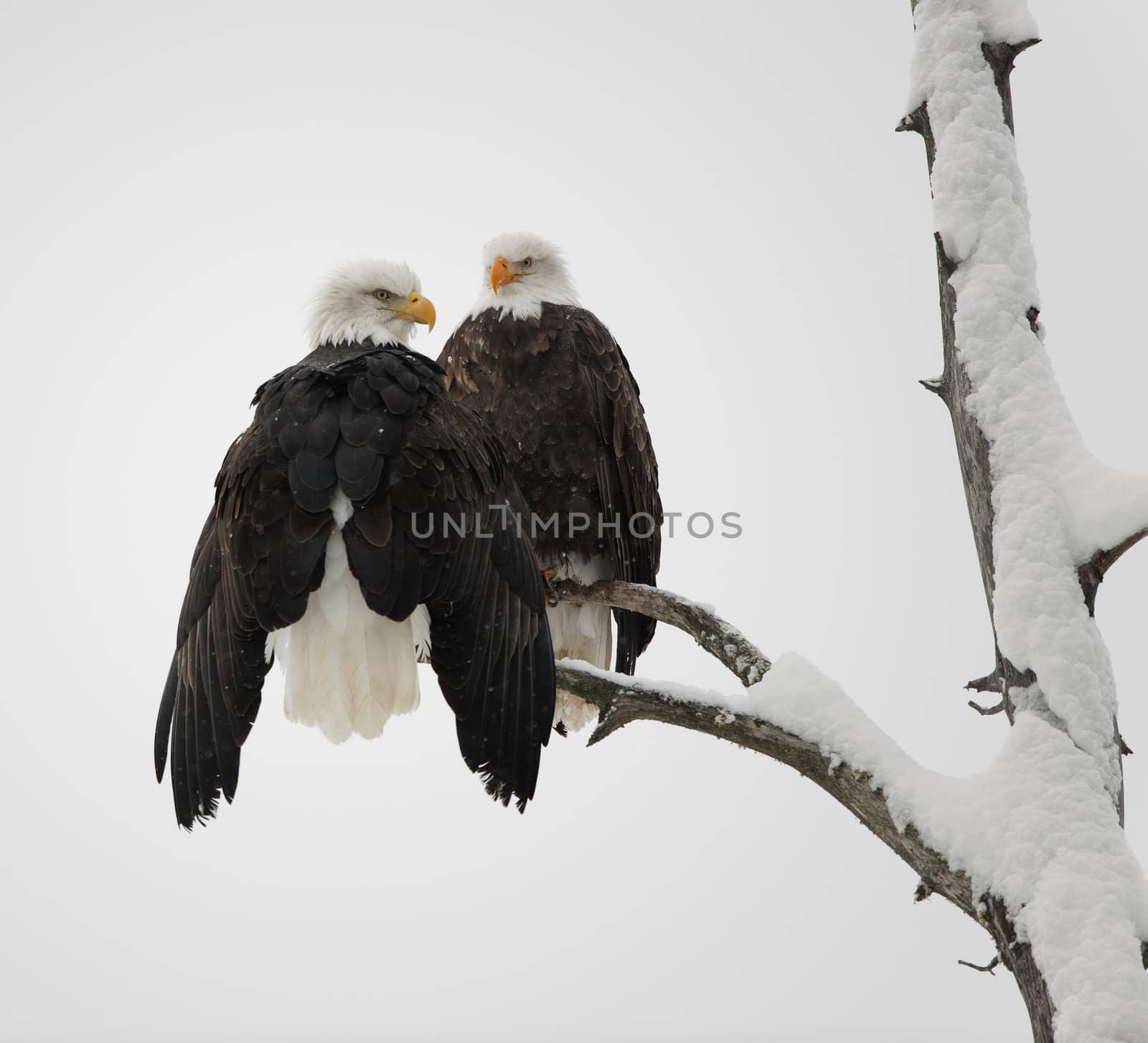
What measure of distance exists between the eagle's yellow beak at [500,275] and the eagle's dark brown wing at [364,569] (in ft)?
6.48

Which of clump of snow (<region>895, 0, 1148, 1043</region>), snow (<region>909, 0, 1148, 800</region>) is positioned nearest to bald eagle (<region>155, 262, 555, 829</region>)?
clump of snow (<region>895, 0, 1148, 1043</region>)

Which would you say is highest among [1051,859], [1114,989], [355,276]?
[355,276]

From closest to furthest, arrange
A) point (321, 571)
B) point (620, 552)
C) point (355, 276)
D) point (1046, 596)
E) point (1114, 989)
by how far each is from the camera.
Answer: point (1114, 989), point (1046, 596), point (321, 571), point (355, 276), point (620, 552)

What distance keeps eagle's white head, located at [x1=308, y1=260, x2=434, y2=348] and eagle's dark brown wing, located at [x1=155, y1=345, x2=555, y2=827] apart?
38.7 inches

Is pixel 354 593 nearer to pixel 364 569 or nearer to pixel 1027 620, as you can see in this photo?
pixel 364 569

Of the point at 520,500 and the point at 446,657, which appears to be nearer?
the point at 446,657

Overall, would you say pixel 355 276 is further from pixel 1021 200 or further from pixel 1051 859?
pixel 1051 859

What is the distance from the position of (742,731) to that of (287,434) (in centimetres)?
144

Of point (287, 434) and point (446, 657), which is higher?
point (287, 434)

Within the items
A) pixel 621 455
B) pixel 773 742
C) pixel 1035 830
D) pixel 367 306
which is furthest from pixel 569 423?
pixel 1035 830

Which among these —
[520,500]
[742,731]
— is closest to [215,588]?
[520,500]

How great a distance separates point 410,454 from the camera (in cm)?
313

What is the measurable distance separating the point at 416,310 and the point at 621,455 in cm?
112

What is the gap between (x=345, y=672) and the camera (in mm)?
3121
